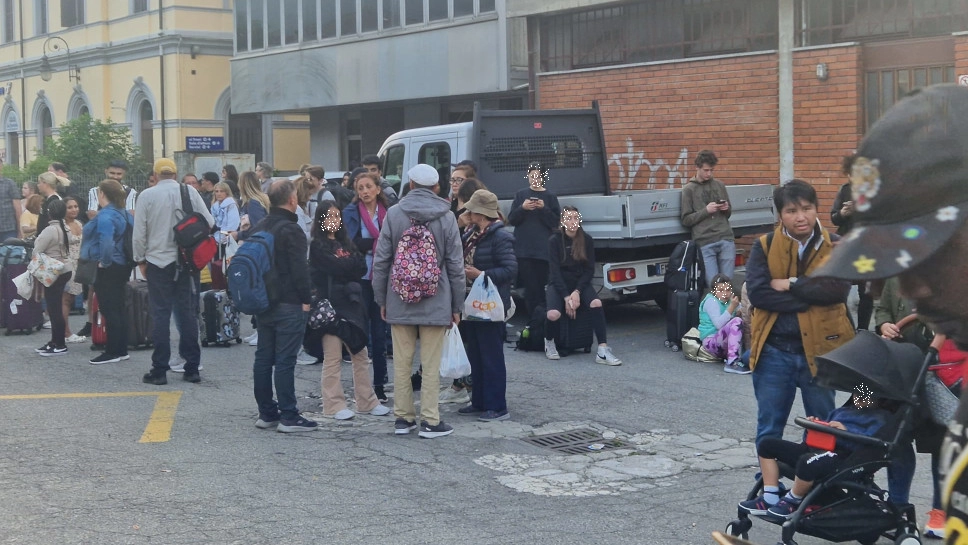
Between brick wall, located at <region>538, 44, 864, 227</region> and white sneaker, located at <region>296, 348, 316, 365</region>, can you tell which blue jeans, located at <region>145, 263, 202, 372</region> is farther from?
brick wall, located at <region>538, 44, 864, 227</region>

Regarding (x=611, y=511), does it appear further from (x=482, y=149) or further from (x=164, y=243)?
(x=482, y=149)

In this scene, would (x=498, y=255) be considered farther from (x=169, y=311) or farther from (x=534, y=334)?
(x=169, y=311)

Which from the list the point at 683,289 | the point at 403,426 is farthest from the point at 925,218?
the point at 683,289

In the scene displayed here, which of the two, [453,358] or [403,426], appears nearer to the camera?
[403,426]

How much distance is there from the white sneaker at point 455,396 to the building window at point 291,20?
18.7m

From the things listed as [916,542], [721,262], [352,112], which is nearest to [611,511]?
[916,542]

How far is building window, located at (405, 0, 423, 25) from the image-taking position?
74.4ft

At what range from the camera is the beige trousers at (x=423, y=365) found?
25.4ft

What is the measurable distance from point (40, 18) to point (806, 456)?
4117 cm

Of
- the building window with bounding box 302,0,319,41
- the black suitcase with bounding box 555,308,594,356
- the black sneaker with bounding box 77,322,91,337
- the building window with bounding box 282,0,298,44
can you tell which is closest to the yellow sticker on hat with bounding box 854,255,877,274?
the black suitcase with bounding box 555,308,594,356

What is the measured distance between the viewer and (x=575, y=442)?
298 inches

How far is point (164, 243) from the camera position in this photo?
382 inches

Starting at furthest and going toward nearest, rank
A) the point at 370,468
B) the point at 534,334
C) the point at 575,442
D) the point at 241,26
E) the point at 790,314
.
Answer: the point at 241,26
the point at 534,334
the point at 575,442
the point at 370,468
the point at 790,314

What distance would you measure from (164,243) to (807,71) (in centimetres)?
879
